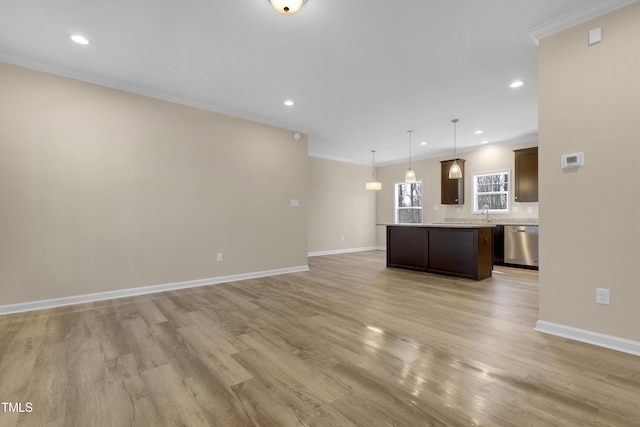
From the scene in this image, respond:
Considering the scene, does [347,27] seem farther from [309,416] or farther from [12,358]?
[12,358]

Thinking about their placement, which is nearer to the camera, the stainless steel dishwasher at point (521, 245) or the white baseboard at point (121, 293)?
the white baseboard at point (121, 293)

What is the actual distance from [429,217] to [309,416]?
280 inches

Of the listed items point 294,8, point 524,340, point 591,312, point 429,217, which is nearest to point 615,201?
point 591,312

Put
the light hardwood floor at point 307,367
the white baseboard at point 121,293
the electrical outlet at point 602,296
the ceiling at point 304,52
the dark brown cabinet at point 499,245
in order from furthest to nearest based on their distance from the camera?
the dark brown cabinet at point 499,245 < the white baseboard at point 121,293 < the ceiling at point 304,52 < the electrical outlet at point 602,296 < the light hardwood floor at point 307,367

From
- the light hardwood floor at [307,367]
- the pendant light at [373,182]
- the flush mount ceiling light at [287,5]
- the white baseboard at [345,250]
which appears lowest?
the white baseboard at [345,250]

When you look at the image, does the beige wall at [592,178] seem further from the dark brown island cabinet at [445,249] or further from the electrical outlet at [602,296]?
the dark brown island cabinet at [445,249]

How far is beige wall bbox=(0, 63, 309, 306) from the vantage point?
3084 mm

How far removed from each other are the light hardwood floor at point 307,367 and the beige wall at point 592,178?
0.37 meters

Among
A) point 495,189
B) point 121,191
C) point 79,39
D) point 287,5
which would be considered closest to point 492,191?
point 495,189

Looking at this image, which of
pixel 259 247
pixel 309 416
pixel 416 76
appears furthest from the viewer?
pixel 259 247

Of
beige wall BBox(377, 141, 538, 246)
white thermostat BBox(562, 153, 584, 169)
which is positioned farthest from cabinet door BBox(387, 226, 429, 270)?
white thermostat BBox(562, 153, 584, 169)

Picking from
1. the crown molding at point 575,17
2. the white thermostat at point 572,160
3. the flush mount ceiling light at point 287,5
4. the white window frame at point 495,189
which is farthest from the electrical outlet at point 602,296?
the white window frame at point 495,189

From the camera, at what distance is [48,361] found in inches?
78.6

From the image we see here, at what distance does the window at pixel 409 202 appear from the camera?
815cm
